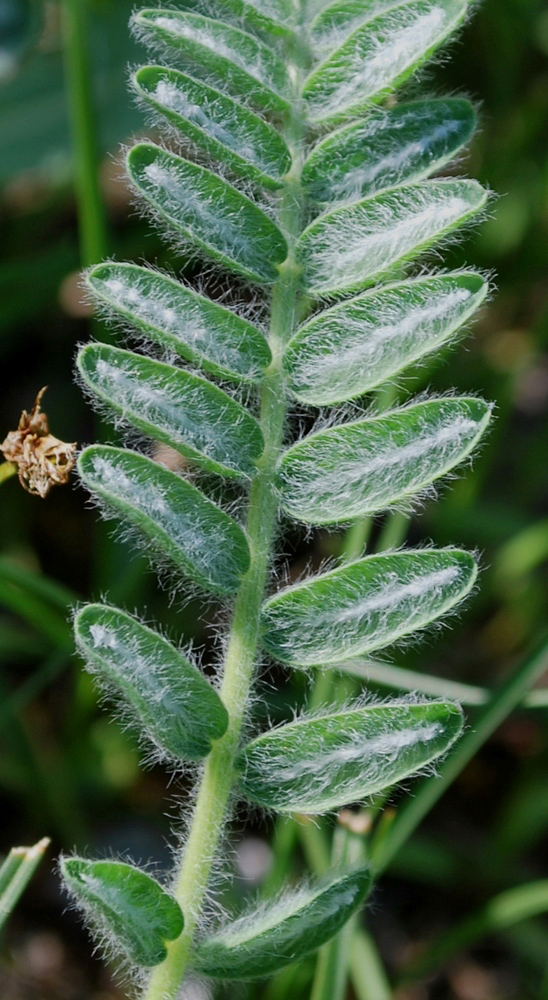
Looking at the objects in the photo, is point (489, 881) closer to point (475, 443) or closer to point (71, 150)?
point (475, 443)

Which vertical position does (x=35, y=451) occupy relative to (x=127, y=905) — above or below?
above

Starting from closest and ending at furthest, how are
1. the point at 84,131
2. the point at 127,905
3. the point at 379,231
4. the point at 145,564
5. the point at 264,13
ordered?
the point at 127,905
the point at 379,231
the point at 264,13
the point at 84,131
the point at 145,564

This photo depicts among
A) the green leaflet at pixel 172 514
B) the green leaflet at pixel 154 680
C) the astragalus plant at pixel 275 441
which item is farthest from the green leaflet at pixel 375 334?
the green leaflet at pixel 154 680

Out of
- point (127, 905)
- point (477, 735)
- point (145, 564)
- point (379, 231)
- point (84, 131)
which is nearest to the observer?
point (127, 905)

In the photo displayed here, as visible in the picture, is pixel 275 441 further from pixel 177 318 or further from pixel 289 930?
pixel 289 930

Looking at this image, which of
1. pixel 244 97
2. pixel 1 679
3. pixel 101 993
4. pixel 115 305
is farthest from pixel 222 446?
pixel 101 993

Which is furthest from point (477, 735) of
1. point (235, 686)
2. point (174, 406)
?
→ point (174, 406)

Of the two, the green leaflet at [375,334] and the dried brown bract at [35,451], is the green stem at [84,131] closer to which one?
the dried brown bract at [35,451]
